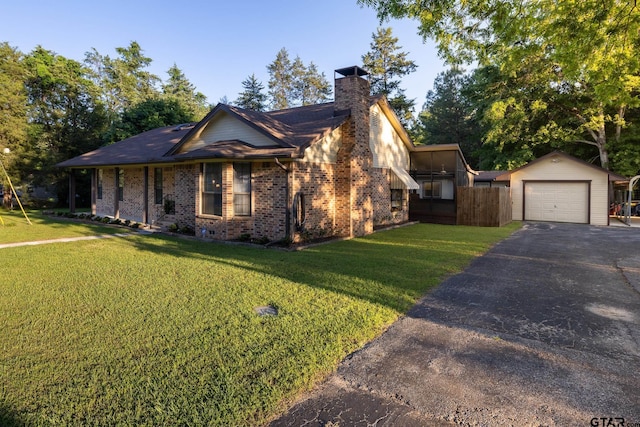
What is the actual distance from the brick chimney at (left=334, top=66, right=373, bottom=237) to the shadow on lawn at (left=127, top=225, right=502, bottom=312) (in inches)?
43.3

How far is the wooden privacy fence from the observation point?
18.8m

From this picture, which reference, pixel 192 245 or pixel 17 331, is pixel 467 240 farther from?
pixel 17 331

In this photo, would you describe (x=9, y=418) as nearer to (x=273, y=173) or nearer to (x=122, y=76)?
(x=273, y=173)

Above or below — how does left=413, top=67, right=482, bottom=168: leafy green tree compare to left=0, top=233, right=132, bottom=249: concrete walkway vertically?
above

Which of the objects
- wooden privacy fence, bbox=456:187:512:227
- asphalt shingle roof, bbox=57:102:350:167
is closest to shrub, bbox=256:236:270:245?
asphalt shingle roof, bbox=57:102:350:167

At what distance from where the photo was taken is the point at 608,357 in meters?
4.23

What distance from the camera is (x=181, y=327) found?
490cm

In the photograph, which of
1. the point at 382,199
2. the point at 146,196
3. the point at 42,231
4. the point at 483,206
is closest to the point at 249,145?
the point at 146,196

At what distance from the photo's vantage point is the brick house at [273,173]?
12.2 m

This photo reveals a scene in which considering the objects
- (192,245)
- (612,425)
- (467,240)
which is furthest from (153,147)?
(612,425)

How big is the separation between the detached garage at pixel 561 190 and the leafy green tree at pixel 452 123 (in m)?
19.0

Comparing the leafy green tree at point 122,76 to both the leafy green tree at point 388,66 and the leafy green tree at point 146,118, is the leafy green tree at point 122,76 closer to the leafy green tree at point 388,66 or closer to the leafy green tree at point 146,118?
the leafy green tree at point 146,118

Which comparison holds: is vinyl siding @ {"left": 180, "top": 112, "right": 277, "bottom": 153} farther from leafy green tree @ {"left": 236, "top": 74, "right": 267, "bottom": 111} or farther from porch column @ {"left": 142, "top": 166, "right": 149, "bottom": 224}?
leafy green tree @ {"left": 236, "top": 74, "right": 267, "bottom": 111}

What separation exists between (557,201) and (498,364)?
2104cm
